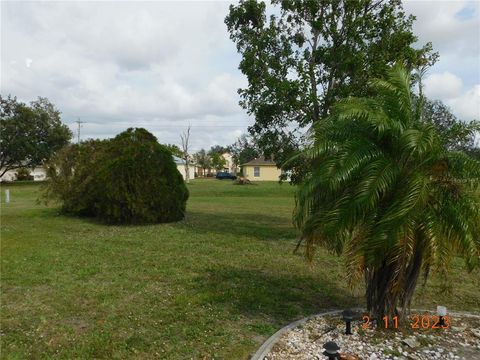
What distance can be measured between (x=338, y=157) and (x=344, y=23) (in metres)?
6.82

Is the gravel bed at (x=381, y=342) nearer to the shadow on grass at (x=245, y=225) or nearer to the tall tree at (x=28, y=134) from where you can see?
the shadow on grass at (x=245, y=225)

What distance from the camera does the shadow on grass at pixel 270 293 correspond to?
530 cm

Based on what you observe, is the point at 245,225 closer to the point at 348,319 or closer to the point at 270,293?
the point at 270,293

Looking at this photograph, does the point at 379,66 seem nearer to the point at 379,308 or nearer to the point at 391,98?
the point at 391,98

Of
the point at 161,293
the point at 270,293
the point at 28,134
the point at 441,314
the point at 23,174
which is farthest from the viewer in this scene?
the point at 23,174

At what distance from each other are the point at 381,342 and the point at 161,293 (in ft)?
10.3

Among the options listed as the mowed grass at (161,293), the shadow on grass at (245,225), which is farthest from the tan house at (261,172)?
the mowed grass at (161,293)

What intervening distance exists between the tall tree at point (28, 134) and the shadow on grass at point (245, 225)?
1244 inches

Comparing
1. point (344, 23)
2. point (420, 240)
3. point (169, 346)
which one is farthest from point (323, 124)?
point (344, 23)

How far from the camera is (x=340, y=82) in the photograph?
9.84 m

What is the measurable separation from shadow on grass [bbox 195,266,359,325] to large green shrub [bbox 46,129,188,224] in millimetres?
5852

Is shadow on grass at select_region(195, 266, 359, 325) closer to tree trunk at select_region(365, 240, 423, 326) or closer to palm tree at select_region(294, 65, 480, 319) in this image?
tree trunk at select_region(365, 240, 423, 326)

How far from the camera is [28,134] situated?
42375 millimetres

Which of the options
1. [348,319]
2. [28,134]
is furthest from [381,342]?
[28,134]
